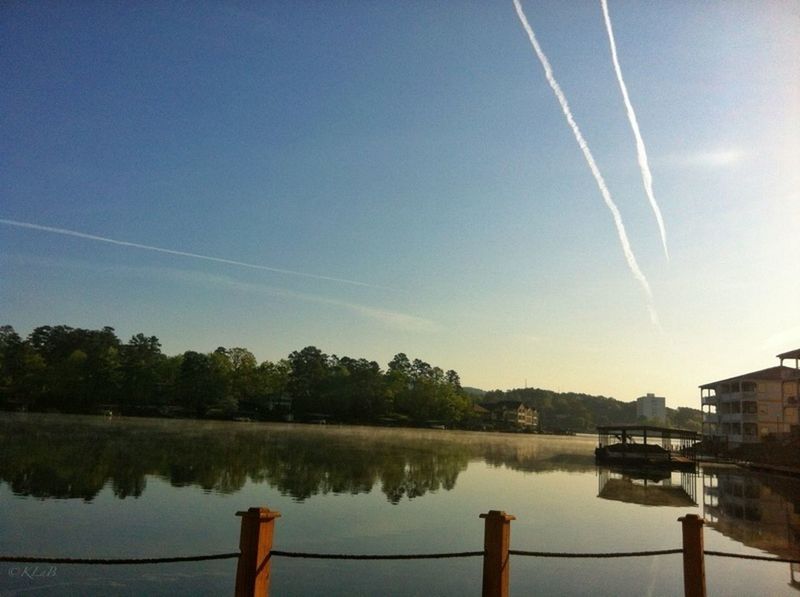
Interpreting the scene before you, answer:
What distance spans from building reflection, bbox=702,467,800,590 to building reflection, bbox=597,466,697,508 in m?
1.20

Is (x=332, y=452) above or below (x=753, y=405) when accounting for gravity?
below

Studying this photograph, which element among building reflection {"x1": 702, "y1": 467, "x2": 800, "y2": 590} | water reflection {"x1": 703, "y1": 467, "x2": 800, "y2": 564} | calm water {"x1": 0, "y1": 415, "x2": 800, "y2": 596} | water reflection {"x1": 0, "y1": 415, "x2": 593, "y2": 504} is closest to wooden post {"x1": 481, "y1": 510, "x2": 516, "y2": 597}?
calm water {"x1": 0, "y1": 415, "x2": 800, "y2": 596}

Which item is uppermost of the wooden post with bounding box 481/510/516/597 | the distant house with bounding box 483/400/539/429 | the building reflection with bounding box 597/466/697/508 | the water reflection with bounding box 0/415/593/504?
the distant house with bounding box 483/400/539/429

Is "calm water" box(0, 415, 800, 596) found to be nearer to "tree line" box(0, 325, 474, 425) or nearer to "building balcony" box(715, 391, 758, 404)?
"building balcony" box(715, 391, 758, 404)

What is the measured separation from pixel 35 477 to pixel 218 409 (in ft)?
309

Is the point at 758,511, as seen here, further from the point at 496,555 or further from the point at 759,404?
the point at 759,404

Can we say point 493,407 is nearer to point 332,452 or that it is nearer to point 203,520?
point 332,452

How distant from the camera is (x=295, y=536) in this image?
18.8m

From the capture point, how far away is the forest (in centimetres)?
10969

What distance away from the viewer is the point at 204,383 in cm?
11956

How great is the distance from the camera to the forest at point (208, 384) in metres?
110

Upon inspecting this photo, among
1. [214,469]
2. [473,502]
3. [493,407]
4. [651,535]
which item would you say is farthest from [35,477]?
[493,407]

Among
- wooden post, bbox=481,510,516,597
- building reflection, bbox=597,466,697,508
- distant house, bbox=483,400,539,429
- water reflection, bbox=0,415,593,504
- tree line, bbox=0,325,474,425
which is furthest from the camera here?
distant house, bbox=483,400,539,429

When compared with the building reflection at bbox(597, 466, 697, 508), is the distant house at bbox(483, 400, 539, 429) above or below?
above
